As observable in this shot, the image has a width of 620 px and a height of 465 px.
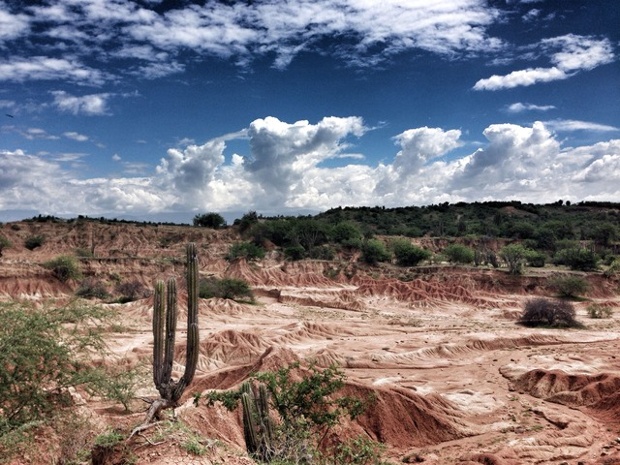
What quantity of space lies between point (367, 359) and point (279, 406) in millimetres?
14441

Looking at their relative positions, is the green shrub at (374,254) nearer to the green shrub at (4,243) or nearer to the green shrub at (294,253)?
the green shrub at (294,253)

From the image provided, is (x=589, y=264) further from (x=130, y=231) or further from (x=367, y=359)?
(x=130, y=231)

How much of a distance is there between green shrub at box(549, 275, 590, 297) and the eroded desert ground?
86.8 inches

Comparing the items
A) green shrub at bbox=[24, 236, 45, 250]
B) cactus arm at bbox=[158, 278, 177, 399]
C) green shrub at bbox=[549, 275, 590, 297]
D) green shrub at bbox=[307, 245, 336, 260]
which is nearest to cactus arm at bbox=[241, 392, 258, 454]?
cactus arm at bbox=[158, 278, 177, 399]

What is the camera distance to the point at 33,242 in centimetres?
7081

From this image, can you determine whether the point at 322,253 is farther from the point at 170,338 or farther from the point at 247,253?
the point at 170,338

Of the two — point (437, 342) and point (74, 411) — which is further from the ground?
point (74, 411)

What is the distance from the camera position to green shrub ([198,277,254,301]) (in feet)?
155

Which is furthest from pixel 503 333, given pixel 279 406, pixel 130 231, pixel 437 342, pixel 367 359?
pixel 130 231

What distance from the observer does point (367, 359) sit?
28.0m

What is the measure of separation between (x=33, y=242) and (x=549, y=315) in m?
69.7

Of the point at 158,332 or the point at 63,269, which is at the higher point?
the point at 158,332

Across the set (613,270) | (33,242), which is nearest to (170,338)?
(613,270)

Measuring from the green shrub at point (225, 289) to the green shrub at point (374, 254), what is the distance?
21.6 meters
